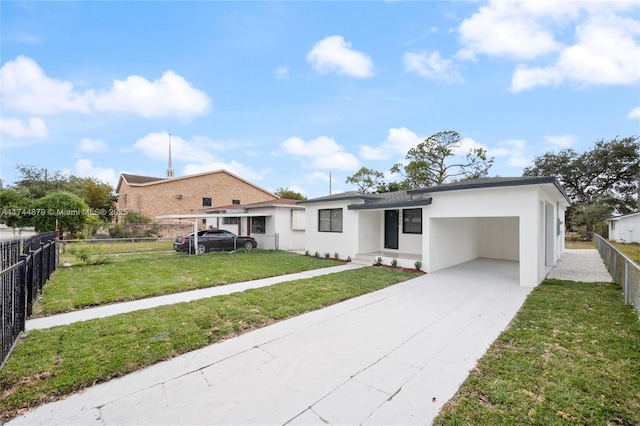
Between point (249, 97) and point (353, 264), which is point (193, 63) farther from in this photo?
point (353, 264)

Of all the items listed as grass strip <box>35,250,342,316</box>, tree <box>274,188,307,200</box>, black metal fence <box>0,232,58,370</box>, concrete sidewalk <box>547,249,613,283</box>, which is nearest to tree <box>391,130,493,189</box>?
concrete sidewalk <box>547,249,613,283</box>

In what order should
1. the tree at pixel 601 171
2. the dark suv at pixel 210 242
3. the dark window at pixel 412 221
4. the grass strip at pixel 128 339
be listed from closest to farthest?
1. the grass strip at pixel 128 339
2. the dark window at pixel 412 221
3. the dark suv at pixel 210 242
4. the tree at pixel 601 171

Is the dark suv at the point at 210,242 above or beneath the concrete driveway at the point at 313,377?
above

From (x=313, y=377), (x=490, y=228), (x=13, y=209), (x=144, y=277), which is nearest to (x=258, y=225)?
(x=144, y=277)

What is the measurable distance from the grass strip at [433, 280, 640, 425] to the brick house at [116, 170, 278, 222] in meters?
25.4

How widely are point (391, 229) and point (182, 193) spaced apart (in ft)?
72.8

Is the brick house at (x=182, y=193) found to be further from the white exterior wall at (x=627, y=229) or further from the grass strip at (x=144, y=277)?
the white exterior wall at (x=627, y=229)

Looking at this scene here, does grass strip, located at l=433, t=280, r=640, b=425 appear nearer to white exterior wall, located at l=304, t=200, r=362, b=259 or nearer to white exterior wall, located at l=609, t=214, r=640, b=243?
white exterior wall, located at l=304, t=200, r=362, b=259

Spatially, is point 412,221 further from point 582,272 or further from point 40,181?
point 40,181

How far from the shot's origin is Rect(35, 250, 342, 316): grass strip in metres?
6.16

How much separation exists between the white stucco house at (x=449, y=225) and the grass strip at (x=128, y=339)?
458 centimetres

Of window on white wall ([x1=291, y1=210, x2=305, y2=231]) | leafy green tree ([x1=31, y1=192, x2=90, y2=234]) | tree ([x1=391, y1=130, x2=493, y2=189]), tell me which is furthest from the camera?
tree ([x1=391, y1=130, x2=493, y2=189])

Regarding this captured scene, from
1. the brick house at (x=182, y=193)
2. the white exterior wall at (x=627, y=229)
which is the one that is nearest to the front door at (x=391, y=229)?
the brick house at (x=182, y=193)

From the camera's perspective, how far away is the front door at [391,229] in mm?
12617
